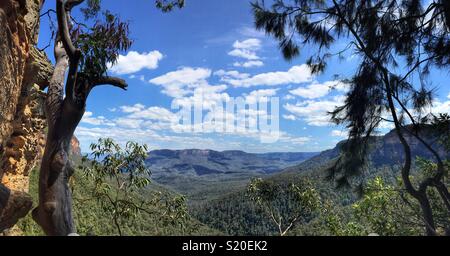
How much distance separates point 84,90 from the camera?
15.4 ft

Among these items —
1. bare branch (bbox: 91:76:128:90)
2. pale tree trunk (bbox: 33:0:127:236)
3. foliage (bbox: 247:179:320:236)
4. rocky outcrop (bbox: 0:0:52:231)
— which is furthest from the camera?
foliage (bbox: 247:179:320:236)

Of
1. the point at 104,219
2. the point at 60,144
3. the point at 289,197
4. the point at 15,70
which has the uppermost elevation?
the point at 15,70

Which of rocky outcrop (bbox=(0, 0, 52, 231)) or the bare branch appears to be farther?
the bare branch

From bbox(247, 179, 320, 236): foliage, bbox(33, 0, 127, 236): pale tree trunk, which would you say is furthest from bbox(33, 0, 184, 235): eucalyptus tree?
bbox(247, 179, 320, 236): foliage

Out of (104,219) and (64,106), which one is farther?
(104,219)

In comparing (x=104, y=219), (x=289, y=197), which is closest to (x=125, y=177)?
(x=289, y=197)

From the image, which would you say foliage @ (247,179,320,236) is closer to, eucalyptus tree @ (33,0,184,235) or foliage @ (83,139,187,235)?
foliage @ (83,139,187,235)

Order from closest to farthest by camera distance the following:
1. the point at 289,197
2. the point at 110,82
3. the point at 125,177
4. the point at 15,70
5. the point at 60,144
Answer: the point at 60,144 < the point at 15,70 < the point at 110,82 < the point at 125,177 < the point at 289,197

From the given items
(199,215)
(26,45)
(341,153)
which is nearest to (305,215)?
(341,153)

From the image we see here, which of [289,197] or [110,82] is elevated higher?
[110,82]

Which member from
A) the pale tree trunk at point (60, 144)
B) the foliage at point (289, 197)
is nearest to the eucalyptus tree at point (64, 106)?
the pale tree trunk at point (60, 144)

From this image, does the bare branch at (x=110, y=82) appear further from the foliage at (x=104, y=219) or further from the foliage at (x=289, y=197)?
the foliage at (x=289, y=197)

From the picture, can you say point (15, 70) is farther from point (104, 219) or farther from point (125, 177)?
point (104, 219)
